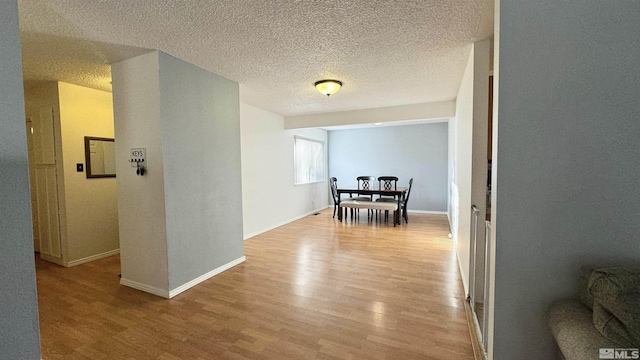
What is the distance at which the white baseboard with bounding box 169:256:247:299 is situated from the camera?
2.61m

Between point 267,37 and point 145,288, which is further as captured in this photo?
point 145,288

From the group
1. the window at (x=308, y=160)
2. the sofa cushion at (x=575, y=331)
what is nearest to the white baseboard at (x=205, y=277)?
the sofa cushion at (x=575, y=331)

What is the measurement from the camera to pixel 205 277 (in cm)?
294

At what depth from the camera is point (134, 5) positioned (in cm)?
174

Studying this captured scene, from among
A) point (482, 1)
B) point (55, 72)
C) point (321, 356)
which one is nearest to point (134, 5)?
point (55, 72)

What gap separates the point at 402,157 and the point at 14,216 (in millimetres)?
7305

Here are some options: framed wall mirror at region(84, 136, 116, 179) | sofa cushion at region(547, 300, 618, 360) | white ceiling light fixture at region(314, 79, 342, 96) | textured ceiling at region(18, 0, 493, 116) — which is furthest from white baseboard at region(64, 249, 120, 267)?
sofa cushion at region(547, 300, 618, 360)

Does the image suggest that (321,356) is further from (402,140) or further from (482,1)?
(402,140)

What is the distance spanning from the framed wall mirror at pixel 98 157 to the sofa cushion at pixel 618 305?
188 inches

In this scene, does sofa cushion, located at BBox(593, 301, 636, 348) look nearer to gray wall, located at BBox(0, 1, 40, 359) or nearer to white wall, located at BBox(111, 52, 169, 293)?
gray wall, located at BBox(0, 1, 40, 359)

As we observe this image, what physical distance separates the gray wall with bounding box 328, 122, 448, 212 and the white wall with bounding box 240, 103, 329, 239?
1.75m

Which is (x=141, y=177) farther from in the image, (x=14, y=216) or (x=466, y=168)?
(x=466, y=168)

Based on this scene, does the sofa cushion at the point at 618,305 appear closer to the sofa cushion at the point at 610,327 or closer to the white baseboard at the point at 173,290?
the sofa cushion at the point at 610,327

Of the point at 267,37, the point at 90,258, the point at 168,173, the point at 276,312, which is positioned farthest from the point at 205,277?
the point at 267,37
